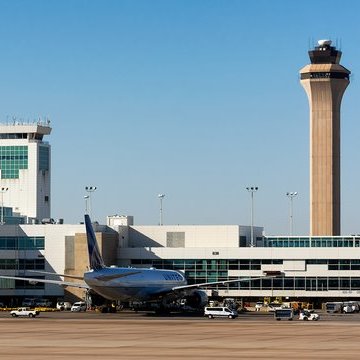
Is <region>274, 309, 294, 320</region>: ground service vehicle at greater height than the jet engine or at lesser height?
lesser

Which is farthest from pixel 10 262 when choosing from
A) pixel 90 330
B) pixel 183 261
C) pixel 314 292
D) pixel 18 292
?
pixel 90 330

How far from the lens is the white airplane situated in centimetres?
14138

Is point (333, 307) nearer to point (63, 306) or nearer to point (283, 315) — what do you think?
point (283, 315)

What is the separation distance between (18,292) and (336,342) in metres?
114

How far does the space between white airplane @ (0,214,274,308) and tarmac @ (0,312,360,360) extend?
11.1 metres

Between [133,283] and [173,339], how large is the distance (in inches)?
2023

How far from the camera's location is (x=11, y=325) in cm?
11769

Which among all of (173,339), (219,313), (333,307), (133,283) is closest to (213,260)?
(333,307)

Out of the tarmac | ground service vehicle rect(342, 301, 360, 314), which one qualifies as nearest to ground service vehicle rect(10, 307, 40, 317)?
the tarmac

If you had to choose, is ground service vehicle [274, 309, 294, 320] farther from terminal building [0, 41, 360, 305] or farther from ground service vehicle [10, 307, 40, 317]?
terminal building [0, 41, 360, 305]

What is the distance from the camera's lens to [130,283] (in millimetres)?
144000

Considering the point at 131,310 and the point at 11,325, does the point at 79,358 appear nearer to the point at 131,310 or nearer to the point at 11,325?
the point at 11,325

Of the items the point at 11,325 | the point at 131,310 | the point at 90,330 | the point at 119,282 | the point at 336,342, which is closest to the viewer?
the point at 336,342

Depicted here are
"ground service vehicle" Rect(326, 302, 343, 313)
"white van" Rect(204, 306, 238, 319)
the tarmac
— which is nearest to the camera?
the tarmac
